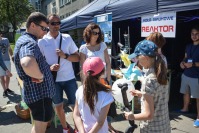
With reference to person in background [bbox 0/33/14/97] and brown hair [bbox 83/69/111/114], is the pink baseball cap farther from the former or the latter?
person in background [bbox 0/33/14/97]

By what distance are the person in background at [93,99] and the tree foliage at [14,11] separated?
39069 millimetres

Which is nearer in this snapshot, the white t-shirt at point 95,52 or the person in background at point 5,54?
the white t-shirt at point 95,52

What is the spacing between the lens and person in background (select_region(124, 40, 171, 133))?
5.99 ft

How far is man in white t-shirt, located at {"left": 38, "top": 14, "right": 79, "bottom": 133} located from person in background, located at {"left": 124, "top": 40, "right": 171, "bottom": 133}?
1.36m

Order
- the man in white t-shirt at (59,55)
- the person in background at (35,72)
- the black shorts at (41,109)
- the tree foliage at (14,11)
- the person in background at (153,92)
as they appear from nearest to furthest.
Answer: the person in background at (153,92) → the person in background at (35,72) → the black shorts at (41,109) → the man in white t-shirt at (59,55) → the tree foliage at (14,11)

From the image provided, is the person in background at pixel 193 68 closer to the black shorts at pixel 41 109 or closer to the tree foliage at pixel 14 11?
the black shorts at pixel 41 109

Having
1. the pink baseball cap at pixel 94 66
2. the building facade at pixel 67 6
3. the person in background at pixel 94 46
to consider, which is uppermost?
the building facade at pixel 67 6

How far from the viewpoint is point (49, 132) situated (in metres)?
3.77

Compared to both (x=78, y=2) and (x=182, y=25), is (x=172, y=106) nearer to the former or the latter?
(x=182, y=25)

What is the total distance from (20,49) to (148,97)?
4.47 feet

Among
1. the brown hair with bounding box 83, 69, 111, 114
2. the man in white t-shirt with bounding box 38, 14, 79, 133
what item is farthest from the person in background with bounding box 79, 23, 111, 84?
the brown hair with bounding box 83, 69, 111, 114

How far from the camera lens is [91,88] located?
1751 millimetres

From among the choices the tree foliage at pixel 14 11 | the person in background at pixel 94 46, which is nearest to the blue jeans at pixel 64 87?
the person in background at pixel 94 46

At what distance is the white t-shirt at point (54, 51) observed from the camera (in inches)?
119
